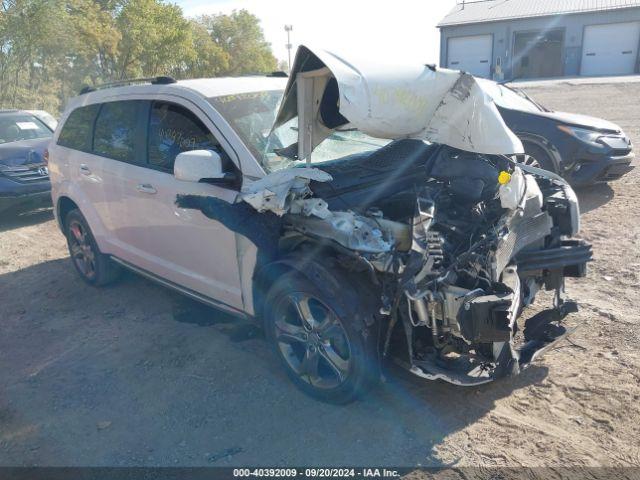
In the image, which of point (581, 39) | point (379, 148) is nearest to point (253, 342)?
point (379, 148)

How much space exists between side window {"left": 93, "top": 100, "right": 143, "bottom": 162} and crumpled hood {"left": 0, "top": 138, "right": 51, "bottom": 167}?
165 inches

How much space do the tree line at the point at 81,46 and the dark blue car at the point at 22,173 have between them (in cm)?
1179

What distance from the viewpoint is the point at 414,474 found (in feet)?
8.86

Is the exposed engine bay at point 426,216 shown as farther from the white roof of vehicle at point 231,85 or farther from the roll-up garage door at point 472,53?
the roll-up garage door at point 472,53

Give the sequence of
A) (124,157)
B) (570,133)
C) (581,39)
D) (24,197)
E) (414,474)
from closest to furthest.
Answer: (414,474) → (124,157) → (570,133) → (24,197) → (581,39)

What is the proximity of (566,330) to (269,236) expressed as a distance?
200 centimetres

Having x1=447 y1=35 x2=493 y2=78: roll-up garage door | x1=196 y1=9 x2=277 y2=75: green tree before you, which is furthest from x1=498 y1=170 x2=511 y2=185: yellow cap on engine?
x1=447 y1=35 x2=493 y2=78: roll-up garage door

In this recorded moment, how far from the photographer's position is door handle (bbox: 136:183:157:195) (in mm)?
4062

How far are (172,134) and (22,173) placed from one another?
5374 mm

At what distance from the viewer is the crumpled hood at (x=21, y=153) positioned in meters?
8.18

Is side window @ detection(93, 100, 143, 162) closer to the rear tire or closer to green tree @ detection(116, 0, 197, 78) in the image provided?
the rear tire

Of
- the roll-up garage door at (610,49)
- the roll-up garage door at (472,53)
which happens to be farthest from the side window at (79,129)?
the roll-up garage door at (610,49)

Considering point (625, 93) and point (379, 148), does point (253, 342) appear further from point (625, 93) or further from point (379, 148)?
point (625, 93)

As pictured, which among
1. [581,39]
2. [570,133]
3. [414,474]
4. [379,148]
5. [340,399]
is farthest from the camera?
[581,39]
